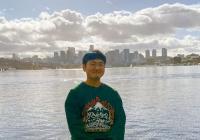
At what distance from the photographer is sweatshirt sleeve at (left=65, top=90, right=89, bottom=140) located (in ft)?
18.2

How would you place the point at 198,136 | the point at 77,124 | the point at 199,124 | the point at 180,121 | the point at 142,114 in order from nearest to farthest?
the point at 77,124
the point at 198,136
the point at 199,124
the point at 180,121
the point at 142,114

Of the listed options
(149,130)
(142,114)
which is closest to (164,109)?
(142,114)

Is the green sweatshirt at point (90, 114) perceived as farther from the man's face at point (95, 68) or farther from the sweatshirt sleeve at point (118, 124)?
the man's face at point (95, 68)

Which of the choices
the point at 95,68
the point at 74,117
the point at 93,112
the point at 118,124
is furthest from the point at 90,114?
the point at 95,68

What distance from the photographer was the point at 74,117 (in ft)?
18.2

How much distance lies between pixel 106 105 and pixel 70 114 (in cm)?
49

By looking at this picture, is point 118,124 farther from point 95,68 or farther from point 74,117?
point 95,68

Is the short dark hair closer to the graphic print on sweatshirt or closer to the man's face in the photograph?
the man's face

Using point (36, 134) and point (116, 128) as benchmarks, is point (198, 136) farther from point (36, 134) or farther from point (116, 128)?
point (116, 128)

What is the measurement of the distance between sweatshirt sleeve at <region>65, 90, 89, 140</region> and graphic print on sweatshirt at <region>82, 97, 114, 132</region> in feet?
0.23

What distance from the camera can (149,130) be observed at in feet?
79.5

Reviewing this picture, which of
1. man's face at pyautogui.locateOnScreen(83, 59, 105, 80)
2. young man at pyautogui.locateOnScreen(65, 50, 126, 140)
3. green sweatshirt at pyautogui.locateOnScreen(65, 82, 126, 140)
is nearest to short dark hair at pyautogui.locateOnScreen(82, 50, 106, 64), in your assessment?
man's face at pyautogui.locateOnScreen(83, 59, 105, 80)

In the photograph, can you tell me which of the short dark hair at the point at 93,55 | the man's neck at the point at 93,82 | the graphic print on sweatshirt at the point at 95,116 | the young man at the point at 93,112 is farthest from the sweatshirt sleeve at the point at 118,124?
the short dark hair at the point at 93,55

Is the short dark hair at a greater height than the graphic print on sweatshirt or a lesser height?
greater
